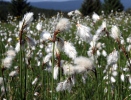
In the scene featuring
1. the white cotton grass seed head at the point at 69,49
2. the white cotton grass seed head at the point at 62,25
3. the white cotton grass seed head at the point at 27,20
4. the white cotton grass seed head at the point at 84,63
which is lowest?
the white cotton grass seed head at the point at 84,63

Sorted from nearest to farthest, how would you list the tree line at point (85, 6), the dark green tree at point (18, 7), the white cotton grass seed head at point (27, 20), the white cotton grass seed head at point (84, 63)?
1. the white cotton grass seed head at point (84, 63)
2. the white cotton grass seed head at point (27, 20)
3. the tree line at point (85, 6)
4. the dark green tree at point (18, 7)

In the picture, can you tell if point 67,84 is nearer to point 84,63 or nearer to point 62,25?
point 84,63

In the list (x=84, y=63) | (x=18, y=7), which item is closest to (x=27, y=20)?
(x=84, y=63)

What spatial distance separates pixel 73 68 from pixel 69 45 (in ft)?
0.44

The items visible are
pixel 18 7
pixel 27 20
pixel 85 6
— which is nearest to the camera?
pixel 27 20

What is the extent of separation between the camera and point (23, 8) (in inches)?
2229

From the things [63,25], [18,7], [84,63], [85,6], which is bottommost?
[84,63]

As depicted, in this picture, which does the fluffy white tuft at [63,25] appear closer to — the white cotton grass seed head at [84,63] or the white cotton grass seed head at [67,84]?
Result: the white cotton grass seed head at [84,63]

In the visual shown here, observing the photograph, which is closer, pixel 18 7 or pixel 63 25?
pixel 63 25

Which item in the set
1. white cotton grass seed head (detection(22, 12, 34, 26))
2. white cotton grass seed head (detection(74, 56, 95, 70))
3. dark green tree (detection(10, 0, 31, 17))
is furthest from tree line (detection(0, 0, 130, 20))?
white cotton grass seed head (detection(74, 56, 95, 70))

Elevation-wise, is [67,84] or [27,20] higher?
[27,20]

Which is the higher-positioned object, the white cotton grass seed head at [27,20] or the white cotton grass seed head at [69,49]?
the white cotton grass seed head at [27,20]

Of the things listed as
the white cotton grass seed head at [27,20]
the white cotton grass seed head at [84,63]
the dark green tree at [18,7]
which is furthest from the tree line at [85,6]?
the white cotton grass seed head at [84,63]

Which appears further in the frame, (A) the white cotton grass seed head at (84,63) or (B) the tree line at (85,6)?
(B) the tree line at (85,6)
